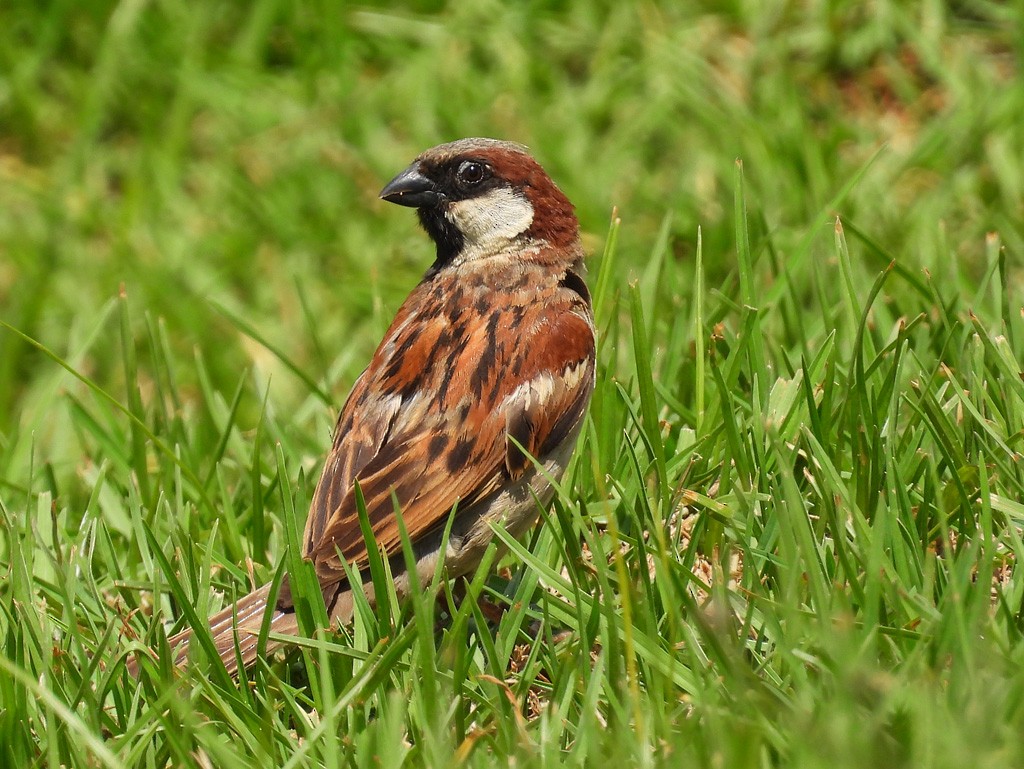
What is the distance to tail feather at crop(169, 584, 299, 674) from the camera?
9.30 feet

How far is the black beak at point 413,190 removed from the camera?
12.3 ft

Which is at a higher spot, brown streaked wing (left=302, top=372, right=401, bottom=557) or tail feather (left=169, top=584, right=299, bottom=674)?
brown streaked wing (left=302, top=372, right=401, bottom=557)

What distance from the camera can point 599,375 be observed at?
145 inches

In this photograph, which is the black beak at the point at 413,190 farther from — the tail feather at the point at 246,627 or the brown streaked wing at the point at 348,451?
the tail feather at the point at 246,627

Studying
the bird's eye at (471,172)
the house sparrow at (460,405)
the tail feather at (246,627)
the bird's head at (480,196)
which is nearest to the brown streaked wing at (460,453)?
the house sparrow at (460,405)

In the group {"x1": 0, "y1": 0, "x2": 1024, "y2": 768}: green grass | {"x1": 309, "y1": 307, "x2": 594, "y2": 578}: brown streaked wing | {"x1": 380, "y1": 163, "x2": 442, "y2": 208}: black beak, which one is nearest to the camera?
{"x1": 0, "y1": 0, "x2": 1024, "y2": 768}: green grass

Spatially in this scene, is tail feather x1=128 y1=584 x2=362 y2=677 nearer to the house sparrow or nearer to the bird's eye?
the house sparrow

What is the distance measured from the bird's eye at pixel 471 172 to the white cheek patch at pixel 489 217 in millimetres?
51

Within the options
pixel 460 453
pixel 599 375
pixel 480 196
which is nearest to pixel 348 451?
pixel 460 453

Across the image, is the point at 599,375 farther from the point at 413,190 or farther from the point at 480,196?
the point at 413,190

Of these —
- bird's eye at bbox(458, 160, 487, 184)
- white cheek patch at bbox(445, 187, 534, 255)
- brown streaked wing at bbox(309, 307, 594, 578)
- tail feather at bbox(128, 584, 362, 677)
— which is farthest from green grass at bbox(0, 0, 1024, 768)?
bird's eye at bbox(458, 160, 487, 184)

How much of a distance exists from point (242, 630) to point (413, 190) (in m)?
1.38

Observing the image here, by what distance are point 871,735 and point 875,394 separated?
4.61 ft

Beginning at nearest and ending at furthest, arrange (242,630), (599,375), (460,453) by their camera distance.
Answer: (242,630) < (460,453) < (599,375)
